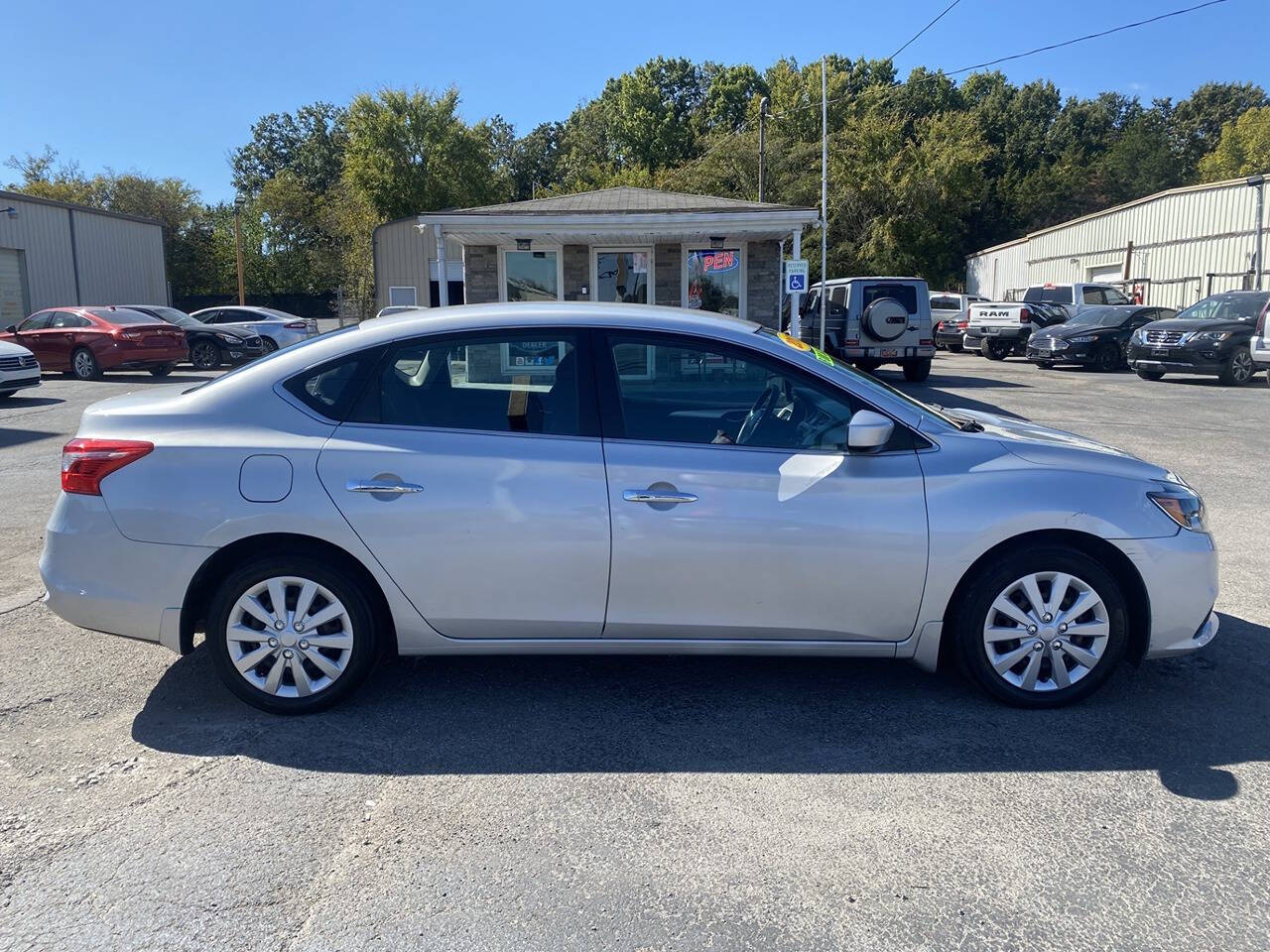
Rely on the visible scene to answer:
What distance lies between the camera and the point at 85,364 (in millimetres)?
20219

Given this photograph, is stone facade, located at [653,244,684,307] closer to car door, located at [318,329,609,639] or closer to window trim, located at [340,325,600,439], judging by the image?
window trim, located at [340,325,600,439]

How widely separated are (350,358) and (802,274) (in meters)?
13.8

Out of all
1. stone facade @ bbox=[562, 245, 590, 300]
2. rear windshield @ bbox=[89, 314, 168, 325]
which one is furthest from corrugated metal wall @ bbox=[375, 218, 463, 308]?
stone facade @ bbox=[562, 245, 590, 300]

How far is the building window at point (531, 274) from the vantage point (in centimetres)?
1769

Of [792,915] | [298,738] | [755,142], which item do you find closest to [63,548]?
[298,738]

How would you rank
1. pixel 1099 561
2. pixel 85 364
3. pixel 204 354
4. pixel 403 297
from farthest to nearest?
pixel 403 297
pixel 204 354
pixel 85 364
pixel 1099 561

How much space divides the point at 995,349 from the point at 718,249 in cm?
1274

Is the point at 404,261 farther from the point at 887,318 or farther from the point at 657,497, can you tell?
the point at 657,497

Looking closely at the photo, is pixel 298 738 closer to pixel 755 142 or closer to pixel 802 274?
pixel 802 274

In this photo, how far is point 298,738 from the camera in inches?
150

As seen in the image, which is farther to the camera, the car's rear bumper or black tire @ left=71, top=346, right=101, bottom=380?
black tire @ left=71, top=346, right=101, bottom=380

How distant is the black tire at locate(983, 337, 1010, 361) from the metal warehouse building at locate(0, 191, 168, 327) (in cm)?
2742

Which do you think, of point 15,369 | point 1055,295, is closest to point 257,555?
point 15,369

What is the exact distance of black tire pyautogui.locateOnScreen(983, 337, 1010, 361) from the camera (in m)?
26.6
